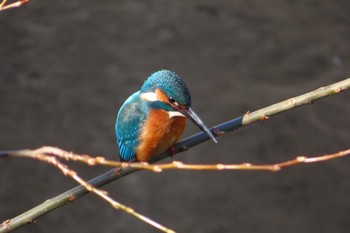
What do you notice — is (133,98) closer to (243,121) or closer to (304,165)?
(243,121)

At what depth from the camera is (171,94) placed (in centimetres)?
242

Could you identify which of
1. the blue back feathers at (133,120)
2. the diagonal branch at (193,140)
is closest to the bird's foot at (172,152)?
the blue back feathers at (133,120)

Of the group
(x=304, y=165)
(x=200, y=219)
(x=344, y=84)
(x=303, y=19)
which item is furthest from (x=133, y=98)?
(x=303, y=19)

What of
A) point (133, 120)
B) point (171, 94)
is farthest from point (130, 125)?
point (171, 94)

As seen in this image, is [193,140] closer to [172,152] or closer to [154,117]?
[172,152]

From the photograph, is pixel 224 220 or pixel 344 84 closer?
pixel 344 84

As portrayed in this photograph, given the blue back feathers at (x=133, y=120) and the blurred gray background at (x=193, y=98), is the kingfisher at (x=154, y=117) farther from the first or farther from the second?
the blurred gray background at (x=193, y=98)

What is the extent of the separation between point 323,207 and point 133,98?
2.41 m

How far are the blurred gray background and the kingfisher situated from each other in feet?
6.60

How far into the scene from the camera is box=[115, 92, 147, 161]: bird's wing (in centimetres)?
267

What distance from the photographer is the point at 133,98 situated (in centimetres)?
273

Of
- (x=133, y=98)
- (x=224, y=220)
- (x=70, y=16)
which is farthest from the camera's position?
(x=70, y=16)

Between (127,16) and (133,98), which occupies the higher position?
(133,98)

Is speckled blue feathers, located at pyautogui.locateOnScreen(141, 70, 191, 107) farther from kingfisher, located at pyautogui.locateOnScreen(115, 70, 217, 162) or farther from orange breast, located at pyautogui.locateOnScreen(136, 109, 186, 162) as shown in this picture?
orange breast, located at pyautogui.locateOnScreen(136, 109, 186, 162)
